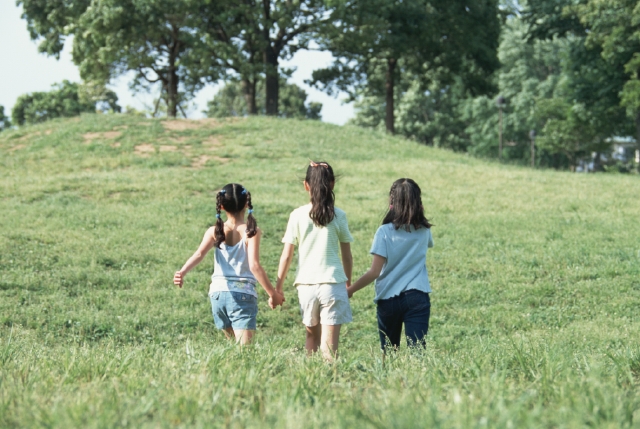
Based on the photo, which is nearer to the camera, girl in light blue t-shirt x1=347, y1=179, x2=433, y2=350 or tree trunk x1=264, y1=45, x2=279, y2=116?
girl in light blue t-shirt x1=347, y1=179, x2=433, y2=350

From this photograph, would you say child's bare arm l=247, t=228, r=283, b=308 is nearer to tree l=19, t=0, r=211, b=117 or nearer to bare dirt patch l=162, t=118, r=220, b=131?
bare dirt patch l=162, t=118, r=220, b=131

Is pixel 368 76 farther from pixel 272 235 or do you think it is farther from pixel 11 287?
pixel 11 287

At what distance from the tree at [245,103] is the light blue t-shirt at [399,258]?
236 ft

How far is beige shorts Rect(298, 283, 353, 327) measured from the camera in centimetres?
525

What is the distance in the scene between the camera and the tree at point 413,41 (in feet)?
100

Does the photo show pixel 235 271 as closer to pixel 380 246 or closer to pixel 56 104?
pixel 380 246

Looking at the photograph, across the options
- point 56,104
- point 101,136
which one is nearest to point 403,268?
point 101,136

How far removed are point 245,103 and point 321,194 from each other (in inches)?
3059

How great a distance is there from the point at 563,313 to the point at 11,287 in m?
7.05

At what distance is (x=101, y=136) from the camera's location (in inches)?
Answer: 914

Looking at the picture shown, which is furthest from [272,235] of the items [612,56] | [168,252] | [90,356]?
[612,56]

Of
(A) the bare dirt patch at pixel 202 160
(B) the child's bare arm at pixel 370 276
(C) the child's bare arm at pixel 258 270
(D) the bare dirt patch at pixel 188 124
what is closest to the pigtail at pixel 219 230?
(C) the child's bare arm at pixel 258 270

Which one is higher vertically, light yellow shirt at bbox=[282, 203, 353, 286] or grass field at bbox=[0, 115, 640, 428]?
light yellow shirt at bbox=[282, 203, 353, 286]

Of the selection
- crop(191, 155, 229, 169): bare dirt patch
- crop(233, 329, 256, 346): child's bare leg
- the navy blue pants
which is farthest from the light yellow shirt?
crop(191, 155, 229, 169): bare dirt patch
